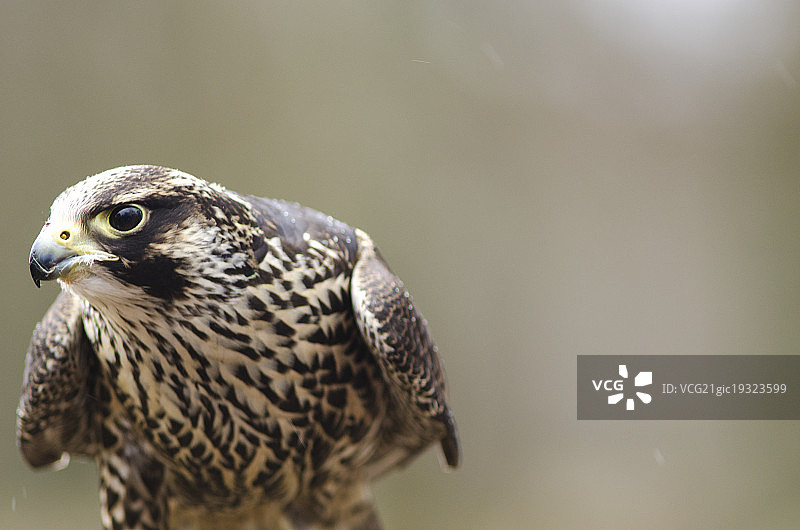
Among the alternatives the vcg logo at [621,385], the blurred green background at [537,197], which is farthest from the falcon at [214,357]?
the blurred green background at [537,197]

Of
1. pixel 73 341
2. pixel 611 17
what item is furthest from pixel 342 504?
pixel 611 17

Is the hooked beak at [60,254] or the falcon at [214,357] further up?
the hooked beak at [60,254]

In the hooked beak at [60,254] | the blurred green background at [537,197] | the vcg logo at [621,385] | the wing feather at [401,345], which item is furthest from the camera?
the blurred green background at [537,197]

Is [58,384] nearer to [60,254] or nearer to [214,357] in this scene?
[214,357]

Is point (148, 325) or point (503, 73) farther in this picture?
point (503, 73)

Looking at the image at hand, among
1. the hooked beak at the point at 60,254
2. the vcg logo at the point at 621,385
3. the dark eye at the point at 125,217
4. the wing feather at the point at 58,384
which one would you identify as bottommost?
the vcg logo at the point at 621,385

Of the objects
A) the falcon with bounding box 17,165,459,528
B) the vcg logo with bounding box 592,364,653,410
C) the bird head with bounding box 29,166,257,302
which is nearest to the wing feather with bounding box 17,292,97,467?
the falcon with bounding box 17,165,459,528

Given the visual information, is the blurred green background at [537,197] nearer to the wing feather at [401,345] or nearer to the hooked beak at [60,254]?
the wing feather at [401,345]

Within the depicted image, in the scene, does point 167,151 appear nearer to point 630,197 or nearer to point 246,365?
point 246,365
